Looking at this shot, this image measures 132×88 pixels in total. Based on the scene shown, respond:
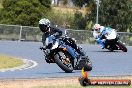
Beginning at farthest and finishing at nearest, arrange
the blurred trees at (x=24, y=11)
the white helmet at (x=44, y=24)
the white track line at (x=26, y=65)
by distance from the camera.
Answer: the blurred trees at (x=24, y=11) < the white track line at (x=26, y=65) < the white helmet at (x=44, y=24)

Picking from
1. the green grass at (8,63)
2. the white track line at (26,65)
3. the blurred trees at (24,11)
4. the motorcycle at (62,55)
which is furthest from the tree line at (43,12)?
the motorcycle at (62,55)

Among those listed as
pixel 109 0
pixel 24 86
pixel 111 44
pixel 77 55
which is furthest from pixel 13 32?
pixel 24 86

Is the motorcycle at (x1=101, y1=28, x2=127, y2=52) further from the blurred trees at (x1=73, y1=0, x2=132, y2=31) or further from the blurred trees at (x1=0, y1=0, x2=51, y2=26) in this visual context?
the blurred trees at (x1=73, y1=0, x2=132, y2=31)

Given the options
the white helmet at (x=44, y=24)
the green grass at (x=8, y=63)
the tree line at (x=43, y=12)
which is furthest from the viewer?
the tree line at (x=43, y=12)

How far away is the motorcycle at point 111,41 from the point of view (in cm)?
3444

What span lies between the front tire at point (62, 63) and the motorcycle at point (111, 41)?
14.0 metres

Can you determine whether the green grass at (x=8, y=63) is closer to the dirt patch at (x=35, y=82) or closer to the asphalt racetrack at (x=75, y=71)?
the asphalt racetrack at (x=75, y=71)

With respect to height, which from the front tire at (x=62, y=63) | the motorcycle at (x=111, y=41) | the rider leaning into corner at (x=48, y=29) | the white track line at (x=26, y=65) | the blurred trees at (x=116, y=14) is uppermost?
the rider leaning into corner at (x=48, y=29)

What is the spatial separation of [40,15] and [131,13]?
9352 millimetres

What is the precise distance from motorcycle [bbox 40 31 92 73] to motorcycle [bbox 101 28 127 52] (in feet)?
45.0

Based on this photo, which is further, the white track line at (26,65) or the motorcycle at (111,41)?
the motorcycle at (111,41)

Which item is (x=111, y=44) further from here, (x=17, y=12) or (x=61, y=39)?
(x=17, y=12)

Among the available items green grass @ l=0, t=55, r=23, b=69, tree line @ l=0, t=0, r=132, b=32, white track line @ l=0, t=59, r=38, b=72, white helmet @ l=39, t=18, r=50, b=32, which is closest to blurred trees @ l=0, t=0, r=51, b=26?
tree line @ l=0, t=0, r=132, b=32

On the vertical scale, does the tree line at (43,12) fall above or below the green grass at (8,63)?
below
